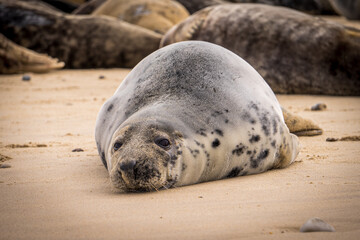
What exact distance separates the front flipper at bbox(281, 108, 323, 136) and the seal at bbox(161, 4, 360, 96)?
7.52 feet

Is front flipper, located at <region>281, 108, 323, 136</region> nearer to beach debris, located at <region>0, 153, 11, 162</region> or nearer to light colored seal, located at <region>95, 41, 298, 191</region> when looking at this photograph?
light colored seal, located at <region>95, 41, 298, 191</region>

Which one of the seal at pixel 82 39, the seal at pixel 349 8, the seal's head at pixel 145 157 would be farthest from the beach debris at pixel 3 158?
the seal at pixel 349 8

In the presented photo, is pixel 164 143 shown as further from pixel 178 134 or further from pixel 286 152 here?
pixel 286 152

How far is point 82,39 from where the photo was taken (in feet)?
31.4

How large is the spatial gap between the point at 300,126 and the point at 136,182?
77.6 inches

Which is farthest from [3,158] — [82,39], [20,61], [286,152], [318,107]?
[82,39]

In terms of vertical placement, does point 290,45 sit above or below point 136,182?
below

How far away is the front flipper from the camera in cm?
427

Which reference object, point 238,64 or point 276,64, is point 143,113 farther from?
point 276,64

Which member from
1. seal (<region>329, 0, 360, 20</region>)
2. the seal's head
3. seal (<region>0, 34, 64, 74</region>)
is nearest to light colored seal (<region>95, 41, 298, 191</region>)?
the seal's head

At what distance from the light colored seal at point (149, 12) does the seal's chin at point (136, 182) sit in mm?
8116

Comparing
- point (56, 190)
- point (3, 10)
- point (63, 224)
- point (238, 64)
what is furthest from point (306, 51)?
point (3, 10)

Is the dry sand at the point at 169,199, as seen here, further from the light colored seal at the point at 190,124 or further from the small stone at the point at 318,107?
the small stone at the point at 318,107

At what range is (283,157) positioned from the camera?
3.30m
